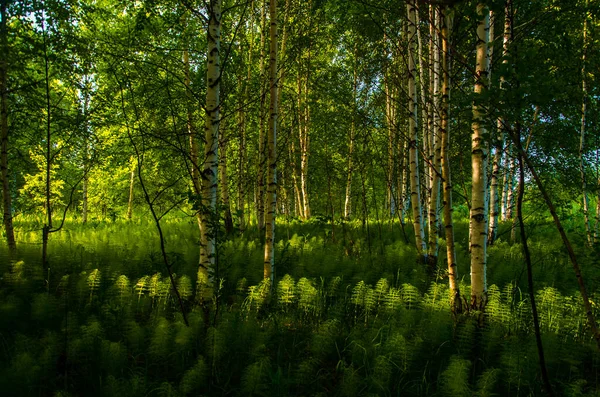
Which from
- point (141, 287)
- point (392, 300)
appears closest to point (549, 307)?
point (392, 300)

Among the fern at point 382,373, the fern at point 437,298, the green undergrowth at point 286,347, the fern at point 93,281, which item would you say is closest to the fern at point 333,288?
the green undergrowth at point 286,347

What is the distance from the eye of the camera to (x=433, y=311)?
15.9 ft

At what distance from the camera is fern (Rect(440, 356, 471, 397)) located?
3.05m

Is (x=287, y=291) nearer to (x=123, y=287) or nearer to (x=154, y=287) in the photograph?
(x=154, y=287)

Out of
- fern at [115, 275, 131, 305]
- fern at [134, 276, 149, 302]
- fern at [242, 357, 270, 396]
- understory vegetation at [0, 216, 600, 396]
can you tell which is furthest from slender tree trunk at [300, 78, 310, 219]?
fern at [242, 357, 270, 396]

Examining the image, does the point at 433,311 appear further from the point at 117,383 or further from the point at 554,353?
the point at 117,383

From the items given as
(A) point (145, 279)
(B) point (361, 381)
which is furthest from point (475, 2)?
(A) point (145, 279)

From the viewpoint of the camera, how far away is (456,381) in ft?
10.2

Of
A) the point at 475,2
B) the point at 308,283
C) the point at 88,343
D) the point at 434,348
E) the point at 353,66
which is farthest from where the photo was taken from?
the point at 353,66

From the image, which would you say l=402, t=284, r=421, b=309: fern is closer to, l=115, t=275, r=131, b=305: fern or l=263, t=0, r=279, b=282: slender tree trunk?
l=263, t=0, r=279, b=282: slender tree trunk

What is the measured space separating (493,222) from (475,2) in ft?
31.9

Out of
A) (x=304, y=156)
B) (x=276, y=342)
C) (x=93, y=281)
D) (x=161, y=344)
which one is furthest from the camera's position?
(x=304, y=156)

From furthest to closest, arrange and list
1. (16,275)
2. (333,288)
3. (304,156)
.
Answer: (304,156) < (333,288) < (16,275)

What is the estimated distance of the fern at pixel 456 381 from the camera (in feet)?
10.0
